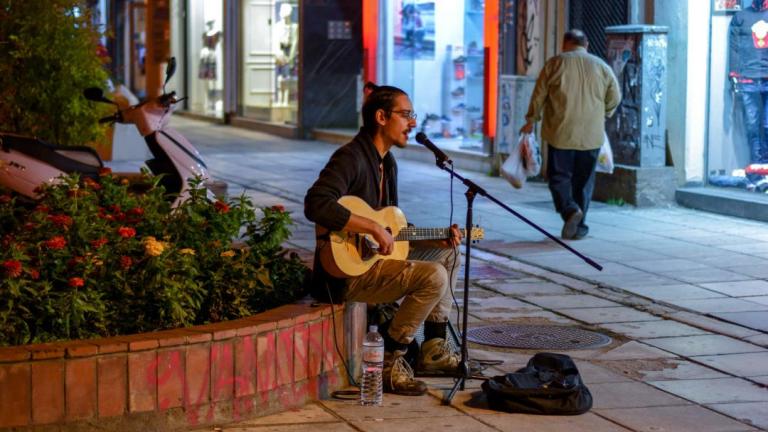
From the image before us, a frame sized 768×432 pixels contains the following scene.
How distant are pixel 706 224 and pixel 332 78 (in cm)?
1041

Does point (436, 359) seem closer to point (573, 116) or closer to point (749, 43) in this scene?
point (573, 116)

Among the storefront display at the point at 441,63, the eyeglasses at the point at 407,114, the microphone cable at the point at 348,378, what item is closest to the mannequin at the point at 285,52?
the storefront display at the point at 441,63

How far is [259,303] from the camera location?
19.8 feet

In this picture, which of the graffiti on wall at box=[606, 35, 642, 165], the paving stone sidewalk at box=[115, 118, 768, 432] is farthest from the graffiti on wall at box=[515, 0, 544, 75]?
the graffiti on wall at box=[606, 35, 642, 165]

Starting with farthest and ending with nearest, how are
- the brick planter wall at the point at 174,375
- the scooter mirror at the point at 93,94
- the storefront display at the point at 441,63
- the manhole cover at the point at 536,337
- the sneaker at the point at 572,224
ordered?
the storefront display at the point at 441,63 < the sneaker at the point at 572,224 < the scooter mirror at the point at 93,94 < the manhole cover at the point at 536,337 < the brick planter wall at the point at 174,375

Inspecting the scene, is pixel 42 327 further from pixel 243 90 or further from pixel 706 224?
pixel 243 90

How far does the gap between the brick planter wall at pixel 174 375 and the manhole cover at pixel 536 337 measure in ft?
4.87

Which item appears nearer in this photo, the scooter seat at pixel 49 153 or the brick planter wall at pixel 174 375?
the brick planter wall at pixel 174 375

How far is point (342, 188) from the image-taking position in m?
5.90

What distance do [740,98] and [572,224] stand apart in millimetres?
3118

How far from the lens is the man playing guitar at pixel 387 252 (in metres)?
5.79

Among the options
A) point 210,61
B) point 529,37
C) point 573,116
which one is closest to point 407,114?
point 573,116

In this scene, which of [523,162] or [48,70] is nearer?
[48,70]

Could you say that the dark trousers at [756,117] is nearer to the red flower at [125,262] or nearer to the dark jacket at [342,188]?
the dark jacket at [342,188]
